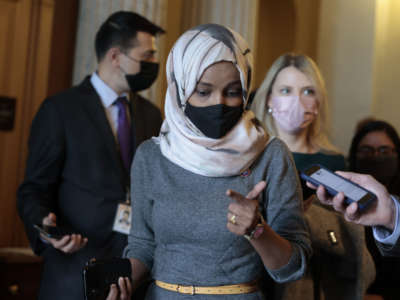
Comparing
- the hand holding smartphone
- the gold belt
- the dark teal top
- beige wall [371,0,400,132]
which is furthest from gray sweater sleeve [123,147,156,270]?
beige wall [371,0,400,132]

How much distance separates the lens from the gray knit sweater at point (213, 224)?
1609 mm

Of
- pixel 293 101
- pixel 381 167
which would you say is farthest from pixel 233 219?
pixel 381 167

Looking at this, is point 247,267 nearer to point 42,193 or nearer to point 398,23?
point 42,193

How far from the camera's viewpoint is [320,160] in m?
2.50

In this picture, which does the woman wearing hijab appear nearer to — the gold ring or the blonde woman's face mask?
the gold ring

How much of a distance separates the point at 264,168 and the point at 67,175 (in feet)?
4.34

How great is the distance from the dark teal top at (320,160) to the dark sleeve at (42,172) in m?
1.22

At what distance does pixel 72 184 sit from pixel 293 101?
48.3 inches

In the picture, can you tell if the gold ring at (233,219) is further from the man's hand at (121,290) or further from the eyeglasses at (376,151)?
the eyeglasses at (376,151)

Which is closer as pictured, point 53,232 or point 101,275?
point 101,275

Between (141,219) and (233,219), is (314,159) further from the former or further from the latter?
(233,219)

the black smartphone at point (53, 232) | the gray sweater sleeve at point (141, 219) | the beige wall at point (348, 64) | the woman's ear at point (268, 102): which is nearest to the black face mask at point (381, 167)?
the woman's ear at point (268, 102)

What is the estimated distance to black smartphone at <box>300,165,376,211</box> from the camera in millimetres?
1472

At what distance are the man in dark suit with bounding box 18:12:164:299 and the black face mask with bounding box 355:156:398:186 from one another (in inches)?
53.3
